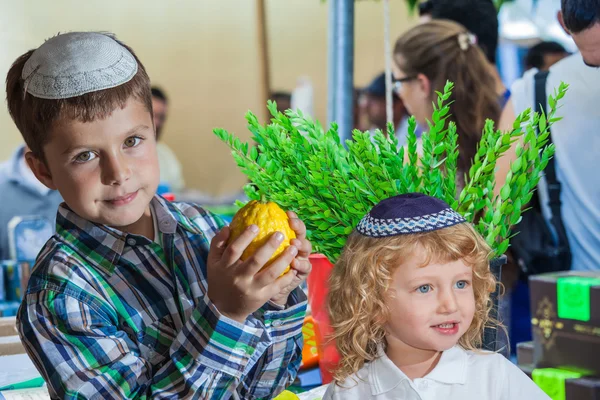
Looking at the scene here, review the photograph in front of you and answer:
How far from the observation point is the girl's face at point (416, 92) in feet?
8.59

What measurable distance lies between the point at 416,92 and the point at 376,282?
4.96ft

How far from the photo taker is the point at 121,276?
124cm

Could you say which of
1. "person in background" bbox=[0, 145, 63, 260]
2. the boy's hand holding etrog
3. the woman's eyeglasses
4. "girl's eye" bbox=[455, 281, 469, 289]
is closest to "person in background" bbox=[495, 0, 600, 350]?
the woman's eyeglasses

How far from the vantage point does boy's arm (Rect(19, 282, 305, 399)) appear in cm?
109

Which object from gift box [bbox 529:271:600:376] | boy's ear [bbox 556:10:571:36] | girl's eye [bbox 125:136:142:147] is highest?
boy's ear [bbox 556:10:571:36]

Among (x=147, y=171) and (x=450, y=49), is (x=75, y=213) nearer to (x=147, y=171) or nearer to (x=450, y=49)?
(x=147, y=171)

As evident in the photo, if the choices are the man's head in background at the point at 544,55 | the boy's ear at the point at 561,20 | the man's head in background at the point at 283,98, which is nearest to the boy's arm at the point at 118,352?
the boy's ear at the point at 561,20

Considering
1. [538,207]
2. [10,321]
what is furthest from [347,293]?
[538,207]

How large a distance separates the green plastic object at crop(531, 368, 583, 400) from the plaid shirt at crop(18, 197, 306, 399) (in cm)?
85

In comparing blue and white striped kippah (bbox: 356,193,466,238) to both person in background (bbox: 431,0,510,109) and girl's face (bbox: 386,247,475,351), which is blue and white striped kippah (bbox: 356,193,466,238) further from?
person in background (bbox: 431,0,510,109)

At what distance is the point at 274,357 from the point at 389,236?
278 mm

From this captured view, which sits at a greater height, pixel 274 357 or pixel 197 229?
pixel 197 229

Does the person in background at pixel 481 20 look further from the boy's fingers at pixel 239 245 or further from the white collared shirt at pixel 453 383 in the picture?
the boy's fingers at pixel 239 245

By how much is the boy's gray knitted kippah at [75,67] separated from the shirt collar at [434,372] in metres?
0.62
